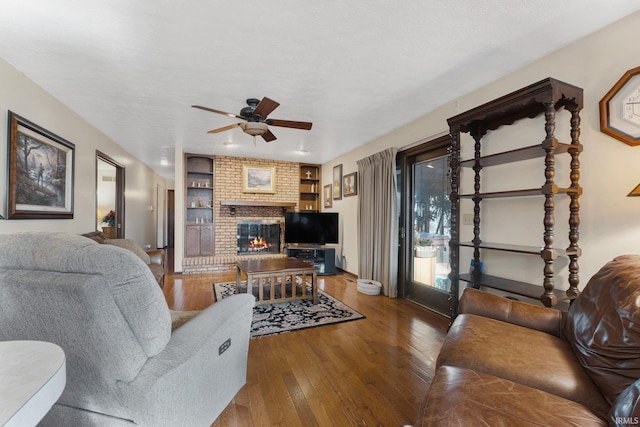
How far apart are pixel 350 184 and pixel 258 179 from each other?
6.74 ft

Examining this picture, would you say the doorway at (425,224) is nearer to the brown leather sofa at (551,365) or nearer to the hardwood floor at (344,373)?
the hardwood floor at (344,373)

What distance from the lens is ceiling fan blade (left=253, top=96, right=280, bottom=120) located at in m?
2.39

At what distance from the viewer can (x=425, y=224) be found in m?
3.56

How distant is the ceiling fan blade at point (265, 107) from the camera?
239 centimetres

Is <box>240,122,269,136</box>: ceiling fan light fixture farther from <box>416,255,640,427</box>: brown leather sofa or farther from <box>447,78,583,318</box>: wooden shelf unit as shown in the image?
<box>416,255,640,427</box>: brown leather sofa

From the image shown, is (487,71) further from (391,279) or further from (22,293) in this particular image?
(22,293)

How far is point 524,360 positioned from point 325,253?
4.04 metres

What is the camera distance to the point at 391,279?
12.5 ft

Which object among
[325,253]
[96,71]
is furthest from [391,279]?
[96,71]

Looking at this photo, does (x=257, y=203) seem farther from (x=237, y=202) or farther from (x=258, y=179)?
(x=258, y=179)

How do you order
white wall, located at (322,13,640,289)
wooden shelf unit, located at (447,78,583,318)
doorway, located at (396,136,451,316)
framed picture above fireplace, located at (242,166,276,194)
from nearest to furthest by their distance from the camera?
white wall, located at (322,13,640,289) < wooden shelf unit, located at (447,78,583,318) < doorway, located at (396,136,451,316) < framed picture above fireplace, located at (242,166,276,194)

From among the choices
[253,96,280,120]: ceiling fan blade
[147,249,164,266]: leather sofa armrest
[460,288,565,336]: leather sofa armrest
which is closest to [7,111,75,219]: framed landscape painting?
[147,249,164,266]: leather sofa armrest

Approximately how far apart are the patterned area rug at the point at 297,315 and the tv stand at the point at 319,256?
141cm

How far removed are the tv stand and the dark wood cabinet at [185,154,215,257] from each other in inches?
69.7
